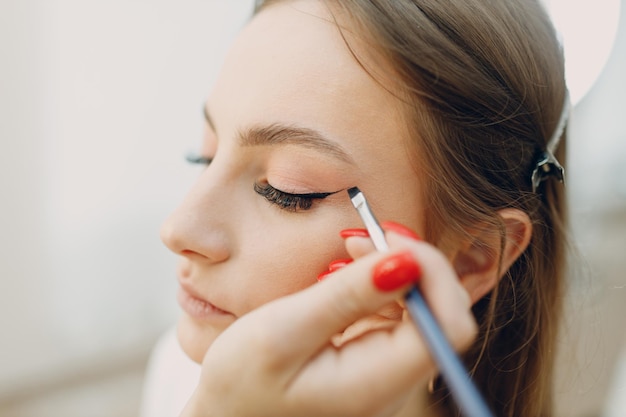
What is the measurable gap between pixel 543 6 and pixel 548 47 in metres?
0.08

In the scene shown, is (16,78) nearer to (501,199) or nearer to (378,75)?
(378,75)

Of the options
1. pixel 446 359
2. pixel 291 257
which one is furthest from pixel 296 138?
pixel 446 359

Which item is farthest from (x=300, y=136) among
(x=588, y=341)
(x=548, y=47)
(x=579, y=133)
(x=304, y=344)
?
(x=579, y=133)

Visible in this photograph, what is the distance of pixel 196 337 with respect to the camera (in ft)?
2.60

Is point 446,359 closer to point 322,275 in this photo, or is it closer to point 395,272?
point 395,272

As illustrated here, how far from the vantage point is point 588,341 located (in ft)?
3.46

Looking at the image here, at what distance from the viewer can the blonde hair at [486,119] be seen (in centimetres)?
70

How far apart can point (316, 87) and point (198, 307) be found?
324mm

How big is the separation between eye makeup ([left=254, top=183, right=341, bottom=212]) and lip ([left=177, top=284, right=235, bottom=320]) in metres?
0.16

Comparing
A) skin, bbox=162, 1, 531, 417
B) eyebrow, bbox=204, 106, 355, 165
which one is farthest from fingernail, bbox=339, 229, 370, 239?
eyebrow, bbox=204, 106, 355, 165

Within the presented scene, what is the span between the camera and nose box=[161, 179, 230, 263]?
0.70 m

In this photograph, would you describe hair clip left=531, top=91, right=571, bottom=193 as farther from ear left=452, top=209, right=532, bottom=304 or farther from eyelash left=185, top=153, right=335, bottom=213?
eyelash left=185, top=153, right=335, bottom=213

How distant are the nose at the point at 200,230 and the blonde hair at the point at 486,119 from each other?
0.84 ft

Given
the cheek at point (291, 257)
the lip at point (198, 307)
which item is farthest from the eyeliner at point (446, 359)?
the lip at point (198, 307)
